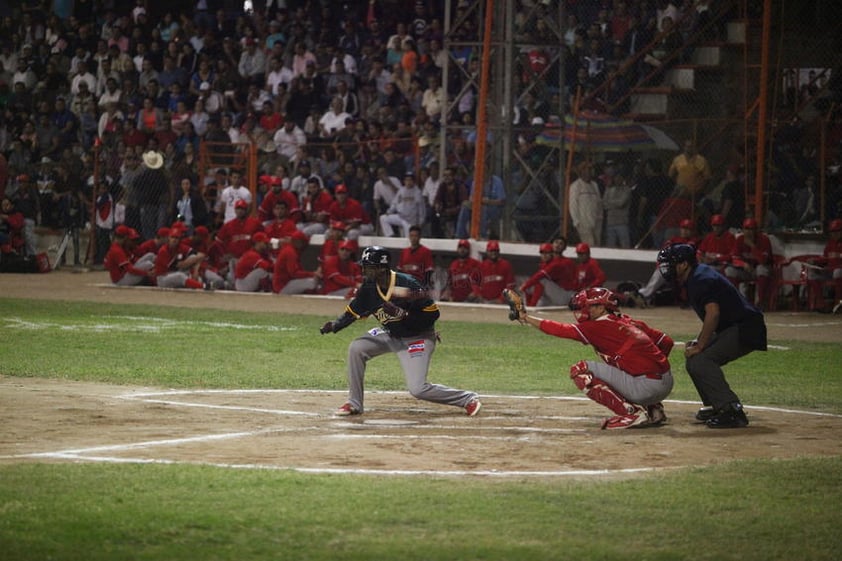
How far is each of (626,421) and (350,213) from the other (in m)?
15.1

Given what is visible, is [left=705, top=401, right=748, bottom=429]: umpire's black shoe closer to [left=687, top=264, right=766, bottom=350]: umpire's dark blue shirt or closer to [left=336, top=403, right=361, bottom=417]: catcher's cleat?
[left=687, top=264, right=766, bottom=350]: umpire's dark blue shirt

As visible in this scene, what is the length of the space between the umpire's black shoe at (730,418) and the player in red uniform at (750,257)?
11005mm

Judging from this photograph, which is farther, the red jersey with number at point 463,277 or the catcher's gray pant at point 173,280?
the catcher's gray pant at point 173,280

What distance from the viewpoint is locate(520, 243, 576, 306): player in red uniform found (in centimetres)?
2267

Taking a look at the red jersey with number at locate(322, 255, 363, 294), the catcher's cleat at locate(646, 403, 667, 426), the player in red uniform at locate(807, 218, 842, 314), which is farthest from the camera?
the red jersey with number at locate(322, 255, 363, 294)

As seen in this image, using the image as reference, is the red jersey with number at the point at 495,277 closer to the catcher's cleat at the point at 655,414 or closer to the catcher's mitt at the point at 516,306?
the catcher's cleat at the point at 655,414

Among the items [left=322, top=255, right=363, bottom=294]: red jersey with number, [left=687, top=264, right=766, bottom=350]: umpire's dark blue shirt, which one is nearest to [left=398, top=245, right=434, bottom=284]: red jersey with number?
[left=322, top=255, right=363, bottom=294]: red jersey with number

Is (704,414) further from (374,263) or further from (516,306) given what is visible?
(374,263)

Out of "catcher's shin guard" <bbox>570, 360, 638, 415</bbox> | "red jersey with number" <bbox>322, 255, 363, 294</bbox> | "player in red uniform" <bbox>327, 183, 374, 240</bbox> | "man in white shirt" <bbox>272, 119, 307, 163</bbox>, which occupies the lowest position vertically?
"catcher's shin guard" <bbox>570, 360, 638, 415</bbox>

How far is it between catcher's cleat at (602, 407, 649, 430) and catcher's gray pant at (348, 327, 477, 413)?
1259mm

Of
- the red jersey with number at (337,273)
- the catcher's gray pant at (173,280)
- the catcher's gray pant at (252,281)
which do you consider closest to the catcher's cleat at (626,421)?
the red jersey with number at (337,273)

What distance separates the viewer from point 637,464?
9344 mm

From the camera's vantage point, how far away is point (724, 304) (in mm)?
11109

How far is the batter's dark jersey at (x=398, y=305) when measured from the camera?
37.9ft
